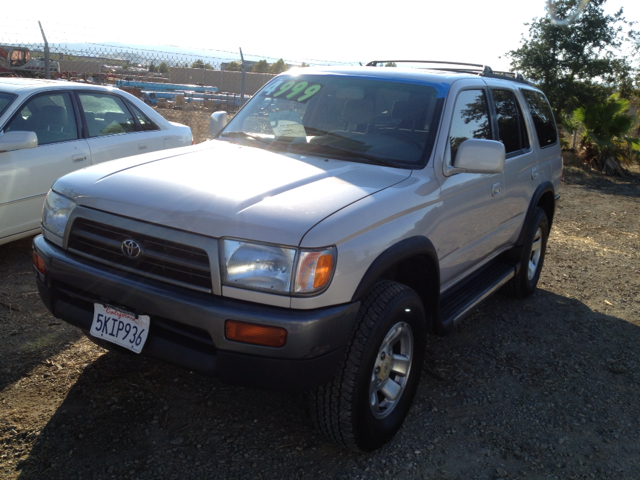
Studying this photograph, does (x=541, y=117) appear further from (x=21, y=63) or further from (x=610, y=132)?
(x=21, y=63)

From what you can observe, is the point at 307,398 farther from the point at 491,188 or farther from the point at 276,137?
the point at 491,188

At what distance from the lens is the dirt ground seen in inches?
105

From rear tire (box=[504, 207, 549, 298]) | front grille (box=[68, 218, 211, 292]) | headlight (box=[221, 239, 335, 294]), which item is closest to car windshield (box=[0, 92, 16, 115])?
front grille (box=[68, 218, 211, 292])

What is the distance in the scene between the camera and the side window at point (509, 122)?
13.6ft

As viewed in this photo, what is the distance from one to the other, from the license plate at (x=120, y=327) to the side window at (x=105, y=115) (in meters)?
3.32

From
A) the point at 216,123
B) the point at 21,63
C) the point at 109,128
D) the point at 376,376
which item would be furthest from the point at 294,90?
the point at 21,63

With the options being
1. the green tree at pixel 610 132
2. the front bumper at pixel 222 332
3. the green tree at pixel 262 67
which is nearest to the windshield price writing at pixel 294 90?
the front bumper at pixel 222 332

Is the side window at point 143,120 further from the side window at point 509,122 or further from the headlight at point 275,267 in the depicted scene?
the headlight at point 275,267

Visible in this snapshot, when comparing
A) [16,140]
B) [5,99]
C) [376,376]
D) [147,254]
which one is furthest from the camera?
[5,99]

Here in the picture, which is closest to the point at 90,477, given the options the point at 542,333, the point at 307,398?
the point at 307,398

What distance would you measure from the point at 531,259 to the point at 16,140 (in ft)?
15.4

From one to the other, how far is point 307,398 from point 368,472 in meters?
0.49

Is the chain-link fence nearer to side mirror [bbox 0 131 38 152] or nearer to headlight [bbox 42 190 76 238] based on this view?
side mirror [bbox 0 131 38 152]

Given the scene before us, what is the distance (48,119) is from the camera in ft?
16.7
